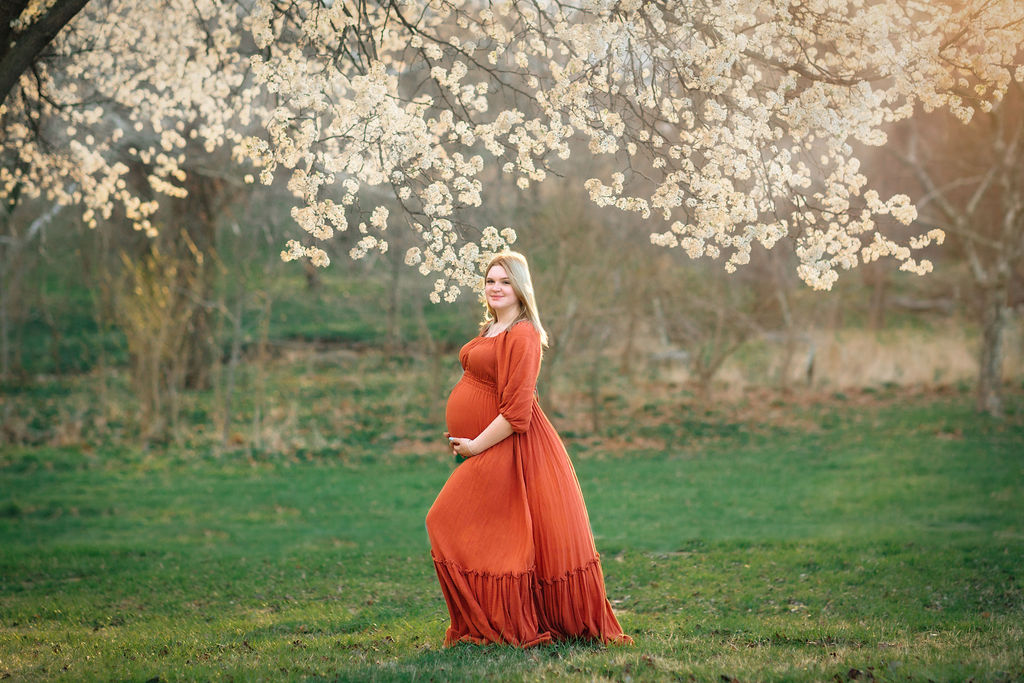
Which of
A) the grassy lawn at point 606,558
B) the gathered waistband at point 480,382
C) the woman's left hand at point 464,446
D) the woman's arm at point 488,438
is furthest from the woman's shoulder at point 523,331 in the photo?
the grassy lawn at point 606,558

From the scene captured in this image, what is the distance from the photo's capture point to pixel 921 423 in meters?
13.9

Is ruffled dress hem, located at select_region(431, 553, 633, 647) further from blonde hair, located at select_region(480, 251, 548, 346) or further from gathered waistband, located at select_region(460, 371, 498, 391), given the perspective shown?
blonde hair, located at select_region(480, 251, 548, 346)

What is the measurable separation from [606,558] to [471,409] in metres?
3.74

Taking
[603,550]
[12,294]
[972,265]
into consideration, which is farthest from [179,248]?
[972,265]

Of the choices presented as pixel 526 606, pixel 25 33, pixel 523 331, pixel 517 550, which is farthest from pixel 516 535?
pixel 25 33

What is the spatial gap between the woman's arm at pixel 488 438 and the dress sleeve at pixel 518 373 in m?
0.04

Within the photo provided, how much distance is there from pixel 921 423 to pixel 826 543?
24.2 feet

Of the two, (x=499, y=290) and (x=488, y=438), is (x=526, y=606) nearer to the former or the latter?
(x=488, y=438)

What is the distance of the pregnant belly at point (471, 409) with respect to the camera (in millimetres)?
4273

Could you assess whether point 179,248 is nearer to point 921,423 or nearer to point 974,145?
point 921,423

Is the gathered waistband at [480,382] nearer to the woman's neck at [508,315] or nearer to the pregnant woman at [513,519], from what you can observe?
the pregnant woman at [513,519]

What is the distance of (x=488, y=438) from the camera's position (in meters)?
4.13

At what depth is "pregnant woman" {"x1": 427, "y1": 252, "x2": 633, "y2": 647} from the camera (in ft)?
13.4

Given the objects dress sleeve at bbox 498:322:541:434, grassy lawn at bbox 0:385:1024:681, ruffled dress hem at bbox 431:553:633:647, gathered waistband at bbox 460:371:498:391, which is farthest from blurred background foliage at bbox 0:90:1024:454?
ruffled dress hem at bbox 431:553:633:647
